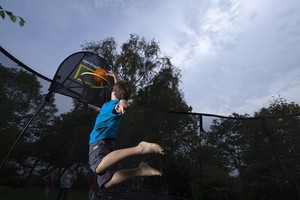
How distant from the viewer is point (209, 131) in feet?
12.4

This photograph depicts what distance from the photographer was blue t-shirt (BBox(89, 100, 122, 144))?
193 cm

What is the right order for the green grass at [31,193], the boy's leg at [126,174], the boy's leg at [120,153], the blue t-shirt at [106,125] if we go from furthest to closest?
the green grass at [31,193]
the blue t-shirt at [106,125]
the boy's leg at [126,174]
the boy's leg at [120,153]

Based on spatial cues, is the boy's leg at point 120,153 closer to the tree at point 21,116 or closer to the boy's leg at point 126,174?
the boy's leg at point 126,174

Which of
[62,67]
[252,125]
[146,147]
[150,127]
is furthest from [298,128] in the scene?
[62,67]

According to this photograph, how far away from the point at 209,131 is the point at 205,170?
772 millimetres

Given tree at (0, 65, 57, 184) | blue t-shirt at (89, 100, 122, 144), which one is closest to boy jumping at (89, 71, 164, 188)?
blue t-shirt at (89, 100, 122, 144)

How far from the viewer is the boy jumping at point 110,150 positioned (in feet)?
5.52

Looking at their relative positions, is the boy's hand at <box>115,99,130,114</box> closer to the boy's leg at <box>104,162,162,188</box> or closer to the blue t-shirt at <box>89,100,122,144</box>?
the blue t-shirt at <box>89,100,122,144</box>

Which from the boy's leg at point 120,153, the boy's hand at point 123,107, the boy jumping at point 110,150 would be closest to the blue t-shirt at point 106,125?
the boy jumping at point 110,150

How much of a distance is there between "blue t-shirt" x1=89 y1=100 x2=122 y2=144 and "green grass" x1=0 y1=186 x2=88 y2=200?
1.20m

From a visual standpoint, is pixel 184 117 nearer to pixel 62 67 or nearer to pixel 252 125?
pixel 252 125

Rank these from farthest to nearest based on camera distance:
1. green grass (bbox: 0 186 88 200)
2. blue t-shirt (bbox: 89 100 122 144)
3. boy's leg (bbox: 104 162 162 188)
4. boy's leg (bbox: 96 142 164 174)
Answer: green grass (bbox: 0 186 88 200), blue t-shirt (bbox: 89 100 122 144), boy's leg (bbox: 104 162 162 188), boy's leg (bbox: 96 142 164 174)

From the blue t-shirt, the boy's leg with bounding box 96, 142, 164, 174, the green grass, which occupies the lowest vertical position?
the green grass

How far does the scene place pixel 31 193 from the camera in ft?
9.08
